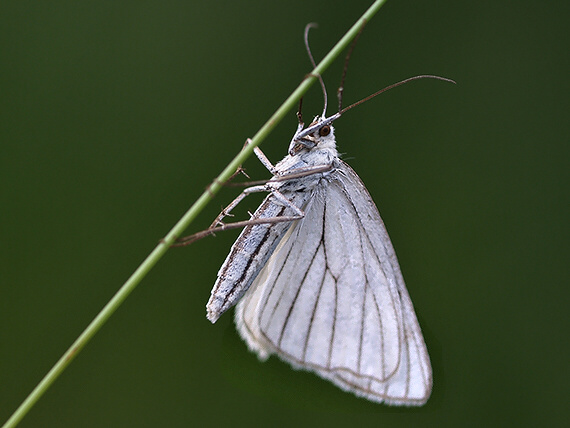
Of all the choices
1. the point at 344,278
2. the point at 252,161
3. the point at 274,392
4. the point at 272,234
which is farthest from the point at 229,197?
the point at 274,392

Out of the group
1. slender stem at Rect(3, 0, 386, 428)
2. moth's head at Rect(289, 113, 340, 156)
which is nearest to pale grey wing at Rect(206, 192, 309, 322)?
moth's head at Rect(289, 113, 340, 156)

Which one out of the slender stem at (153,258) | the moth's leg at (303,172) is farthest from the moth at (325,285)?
the slender stem at (153,258)

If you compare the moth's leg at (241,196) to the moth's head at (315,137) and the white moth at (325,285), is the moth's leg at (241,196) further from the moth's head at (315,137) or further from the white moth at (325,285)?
the moth's head at (315,137)

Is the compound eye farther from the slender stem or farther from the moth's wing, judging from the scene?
the slender stem

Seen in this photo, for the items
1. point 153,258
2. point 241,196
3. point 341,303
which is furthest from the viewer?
point 341,303

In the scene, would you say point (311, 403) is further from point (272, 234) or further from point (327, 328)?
point (272, 234)

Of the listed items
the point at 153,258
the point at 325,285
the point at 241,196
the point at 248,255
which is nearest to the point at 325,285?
the point at 325,285

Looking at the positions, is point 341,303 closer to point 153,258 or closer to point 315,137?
point 315,137
